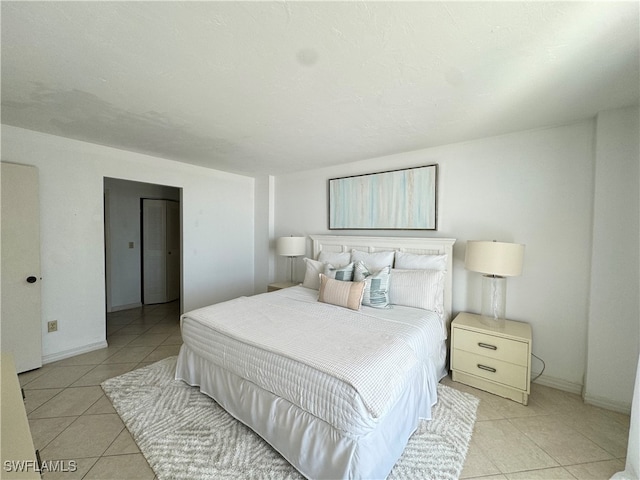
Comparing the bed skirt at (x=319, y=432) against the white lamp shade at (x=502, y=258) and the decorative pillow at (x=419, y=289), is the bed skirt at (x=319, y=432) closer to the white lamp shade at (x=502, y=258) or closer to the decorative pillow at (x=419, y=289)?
the decorative pillow at (x=419, y=289)

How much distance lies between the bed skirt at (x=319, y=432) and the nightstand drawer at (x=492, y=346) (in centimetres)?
61

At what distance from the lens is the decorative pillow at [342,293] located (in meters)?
2.46

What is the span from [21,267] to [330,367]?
320 centimetres

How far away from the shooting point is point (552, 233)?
93.7 inches

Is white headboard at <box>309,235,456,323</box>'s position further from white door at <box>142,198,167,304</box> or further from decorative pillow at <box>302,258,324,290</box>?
white door at <box>142,198,167,304</box>

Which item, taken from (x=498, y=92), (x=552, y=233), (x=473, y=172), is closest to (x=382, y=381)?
(x=498, y=92)

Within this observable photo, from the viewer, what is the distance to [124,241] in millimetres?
4809

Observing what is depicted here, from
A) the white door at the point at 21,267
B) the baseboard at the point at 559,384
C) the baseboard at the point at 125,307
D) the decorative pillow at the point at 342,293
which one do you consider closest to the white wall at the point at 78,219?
the white door at the point at 21,267

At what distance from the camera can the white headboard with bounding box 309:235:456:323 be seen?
2734mm

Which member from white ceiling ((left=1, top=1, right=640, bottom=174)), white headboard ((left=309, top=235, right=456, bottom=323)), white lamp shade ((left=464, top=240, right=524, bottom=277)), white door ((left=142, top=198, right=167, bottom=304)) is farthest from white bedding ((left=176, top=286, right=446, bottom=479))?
white door ((left=142, top=198, right=167, bottom=304))

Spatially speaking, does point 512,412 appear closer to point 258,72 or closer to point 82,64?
point 258,72

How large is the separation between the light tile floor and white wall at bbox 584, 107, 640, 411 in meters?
0.27

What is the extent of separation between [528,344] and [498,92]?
1929mm

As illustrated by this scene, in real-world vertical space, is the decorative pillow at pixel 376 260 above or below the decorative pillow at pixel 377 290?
above
